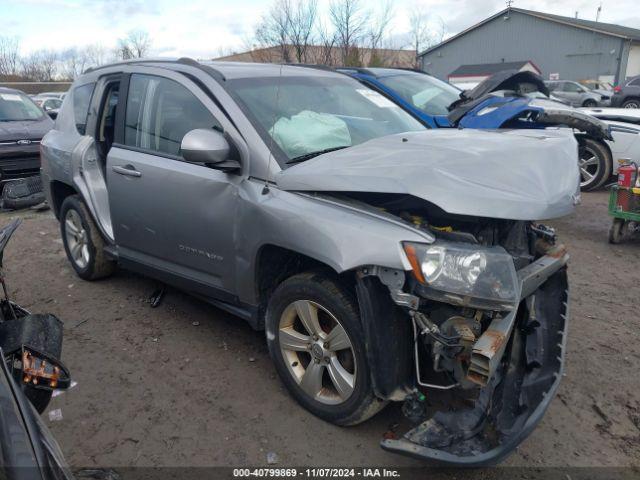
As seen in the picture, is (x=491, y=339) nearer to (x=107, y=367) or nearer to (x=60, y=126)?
(x=107, y=367)

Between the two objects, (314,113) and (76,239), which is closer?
(314,113)

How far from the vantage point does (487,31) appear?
42.4 metres

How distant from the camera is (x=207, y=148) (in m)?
2.81

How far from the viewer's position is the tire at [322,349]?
8.24 ft

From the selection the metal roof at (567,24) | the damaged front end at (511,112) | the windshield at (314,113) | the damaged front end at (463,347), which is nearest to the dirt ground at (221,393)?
the damaged front end at (463,347)

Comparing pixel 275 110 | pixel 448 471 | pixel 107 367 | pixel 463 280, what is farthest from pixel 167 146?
pixel 448 471

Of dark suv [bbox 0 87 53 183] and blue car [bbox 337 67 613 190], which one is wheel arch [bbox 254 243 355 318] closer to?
blue car [bbox 337 67 613 190]

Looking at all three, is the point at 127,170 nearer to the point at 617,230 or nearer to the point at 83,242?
the point at 83,242

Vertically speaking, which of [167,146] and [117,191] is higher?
[167,146]

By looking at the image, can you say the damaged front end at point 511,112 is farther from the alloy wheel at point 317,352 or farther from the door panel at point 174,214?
the alloy wheel at point 317,352

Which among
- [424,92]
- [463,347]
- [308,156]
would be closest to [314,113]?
[308,156]

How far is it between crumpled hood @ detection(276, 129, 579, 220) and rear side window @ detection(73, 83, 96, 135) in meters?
2.56

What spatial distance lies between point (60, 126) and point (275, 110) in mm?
2711

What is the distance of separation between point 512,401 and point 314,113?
6.73ft
